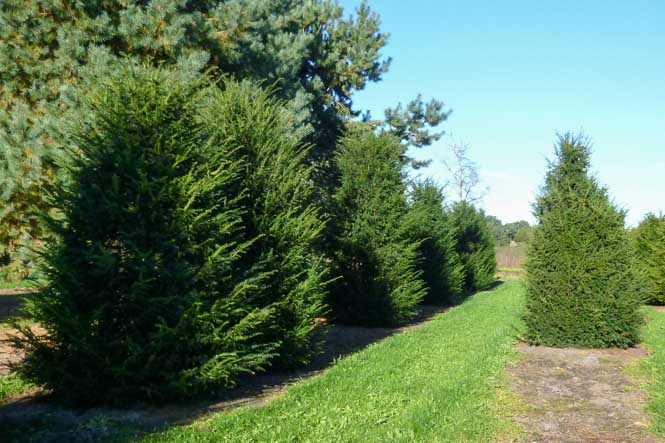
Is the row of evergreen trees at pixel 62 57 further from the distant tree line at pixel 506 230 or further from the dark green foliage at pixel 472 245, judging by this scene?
the distant tree line at pixel 506 230

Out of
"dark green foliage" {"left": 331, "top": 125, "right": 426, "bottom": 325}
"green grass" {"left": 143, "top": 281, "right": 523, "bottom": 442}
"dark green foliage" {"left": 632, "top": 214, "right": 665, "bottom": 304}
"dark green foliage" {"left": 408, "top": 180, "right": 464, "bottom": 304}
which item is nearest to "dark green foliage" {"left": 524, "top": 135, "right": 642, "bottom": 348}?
"green grass" {"left": 143, "top": 281, "right": 523, "bottom": 442}

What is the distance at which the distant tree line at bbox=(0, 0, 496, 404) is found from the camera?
5.94 metres

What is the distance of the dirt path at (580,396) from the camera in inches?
221

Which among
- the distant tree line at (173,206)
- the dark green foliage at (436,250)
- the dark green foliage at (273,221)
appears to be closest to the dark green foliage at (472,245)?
the dark green foliage at (436,250)

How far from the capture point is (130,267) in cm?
597

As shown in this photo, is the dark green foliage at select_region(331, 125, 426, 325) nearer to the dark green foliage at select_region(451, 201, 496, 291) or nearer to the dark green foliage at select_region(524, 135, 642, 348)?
the dark green foliage at select_region(524, 135, 642, 348)

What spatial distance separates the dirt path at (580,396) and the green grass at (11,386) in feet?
19.8

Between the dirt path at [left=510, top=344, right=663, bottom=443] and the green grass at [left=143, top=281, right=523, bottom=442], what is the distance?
12.5 inches

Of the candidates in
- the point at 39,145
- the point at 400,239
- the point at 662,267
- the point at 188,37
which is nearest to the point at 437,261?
the point at 400,239

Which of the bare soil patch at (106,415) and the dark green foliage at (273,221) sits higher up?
the dark green foliage at (273,221)

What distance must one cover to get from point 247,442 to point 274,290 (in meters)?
3.68

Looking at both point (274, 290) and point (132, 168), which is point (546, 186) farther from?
point (132, 168)

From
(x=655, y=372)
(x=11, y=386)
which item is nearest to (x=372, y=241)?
(x=655, y=372)

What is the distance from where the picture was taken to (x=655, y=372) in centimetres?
829
